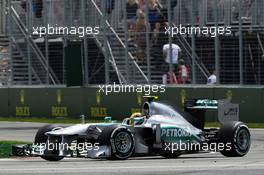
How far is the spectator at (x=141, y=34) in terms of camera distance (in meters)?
29.3

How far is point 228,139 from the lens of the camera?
650 inches

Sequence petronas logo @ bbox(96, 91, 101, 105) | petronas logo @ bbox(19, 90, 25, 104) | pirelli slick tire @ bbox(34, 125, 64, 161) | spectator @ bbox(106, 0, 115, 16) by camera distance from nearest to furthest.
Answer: pirelli slick tire @ bbox(34, 125, 64, 161)
petronas logo @ bbox(96, 91, 101, 105)
spectator @ bbox(106, 0, 115, 16)
petronas logo @ bbox(19, 90, 25, 104)

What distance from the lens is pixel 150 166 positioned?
47.2 feet

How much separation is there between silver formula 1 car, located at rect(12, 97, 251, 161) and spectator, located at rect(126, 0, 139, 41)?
12.5m

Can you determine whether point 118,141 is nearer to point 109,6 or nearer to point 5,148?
point 5,148

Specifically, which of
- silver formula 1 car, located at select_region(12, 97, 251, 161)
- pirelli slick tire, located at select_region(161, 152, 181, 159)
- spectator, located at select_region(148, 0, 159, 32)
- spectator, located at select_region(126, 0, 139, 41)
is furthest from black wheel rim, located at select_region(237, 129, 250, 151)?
spectator, located at select_region(126, 0, 139, 41)

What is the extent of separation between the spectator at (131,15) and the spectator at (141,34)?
0.18m

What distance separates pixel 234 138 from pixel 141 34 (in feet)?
43.4

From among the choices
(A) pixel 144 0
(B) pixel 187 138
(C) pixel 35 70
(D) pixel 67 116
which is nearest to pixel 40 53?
(C) pixel 35 70

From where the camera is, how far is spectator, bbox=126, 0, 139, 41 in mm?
29484

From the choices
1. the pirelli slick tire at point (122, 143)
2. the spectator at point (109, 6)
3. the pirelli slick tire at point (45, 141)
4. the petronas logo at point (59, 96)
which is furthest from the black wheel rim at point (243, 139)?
the petronas logo at point (59, 96)

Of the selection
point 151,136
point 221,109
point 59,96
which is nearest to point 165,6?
point 59,96

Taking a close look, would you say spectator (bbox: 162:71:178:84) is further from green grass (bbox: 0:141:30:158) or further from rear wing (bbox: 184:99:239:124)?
rear wing (bbox: 184:99:239:124)

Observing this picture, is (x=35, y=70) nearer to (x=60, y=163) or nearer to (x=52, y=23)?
(x=52, y=23)
